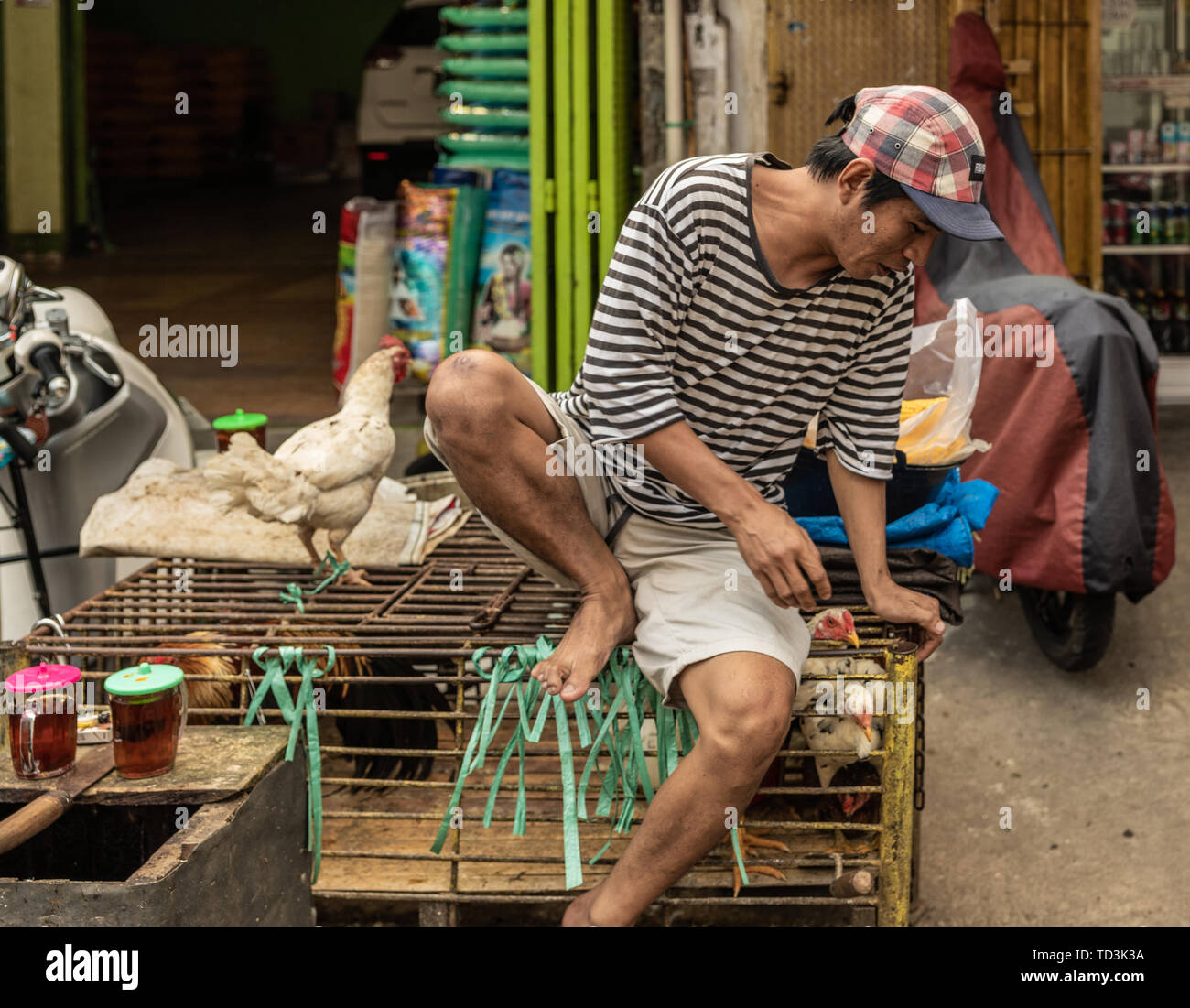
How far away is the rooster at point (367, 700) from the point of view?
101 inches

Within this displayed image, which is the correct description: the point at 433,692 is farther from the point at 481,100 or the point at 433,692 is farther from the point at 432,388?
the point at 481,100

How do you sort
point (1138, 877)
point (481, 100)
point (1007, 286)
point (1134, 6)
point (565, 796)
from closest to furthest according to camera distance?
point (565, 796) < point (1138, 877) < point (1007, 286) < point (481, 100) < point (1134, 6)

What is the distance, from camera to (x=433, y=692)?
9.08ft

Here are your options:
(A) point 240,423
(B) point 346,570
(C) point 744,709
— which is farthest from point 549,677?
(A) point 240,423

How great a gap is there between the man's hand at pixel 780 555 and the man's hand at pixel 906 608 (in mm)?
284

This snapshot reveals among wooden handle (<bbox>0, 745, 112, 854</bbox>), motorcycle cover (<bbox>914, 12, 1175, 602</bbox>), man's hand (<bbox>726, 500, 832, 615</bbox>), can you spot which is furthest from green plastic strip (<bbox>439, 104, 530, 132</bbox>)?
wooden handle (<bbox>0, 745, 112, 854</bbox>)

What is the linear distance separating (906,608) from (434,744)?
3.32ft

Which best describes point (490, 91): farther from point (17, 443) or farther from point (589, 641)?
point (589, 641)

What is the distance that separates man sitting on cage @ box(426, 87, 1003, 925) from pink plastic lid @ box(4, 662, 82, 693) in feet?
2.23

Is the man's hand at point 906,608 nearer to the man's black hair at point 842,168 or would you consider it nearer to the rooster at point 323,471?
the man's black hair at point 842,168

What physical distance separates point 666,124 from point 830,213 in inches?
81.4

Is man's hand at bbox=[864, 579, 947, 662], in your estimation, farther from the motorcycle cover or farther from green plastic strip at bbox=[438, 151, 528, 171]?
green plastic strip at bbox=[438, 151, 528, 171]

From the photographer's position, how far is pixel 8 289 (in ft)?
9.39

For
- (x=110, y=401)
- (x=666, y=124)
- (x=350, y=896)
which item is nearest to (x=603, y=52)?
(x=666, y=124)
